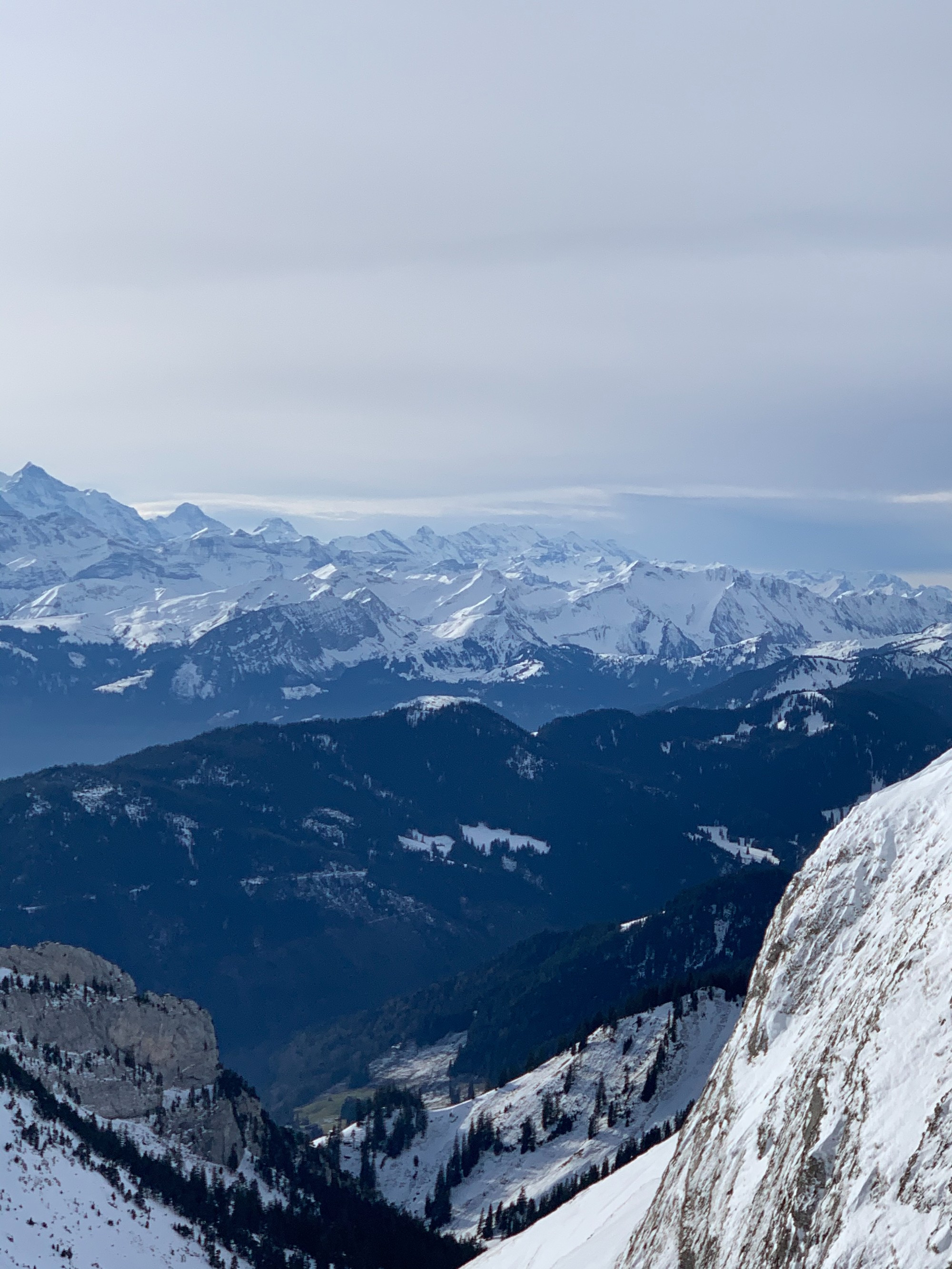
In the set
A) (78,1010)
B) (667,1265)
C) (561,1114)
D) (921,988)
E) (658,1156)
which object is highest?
(921,988)

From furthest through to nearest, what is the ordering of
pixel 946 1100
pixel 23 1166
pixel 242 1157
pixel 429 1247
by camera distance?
pixel 242 1157, pixel 429 1247, pixel 23 1166, pixel 946 1100

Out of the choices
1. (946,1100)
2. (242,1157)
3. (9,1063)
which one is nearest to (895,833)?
(946,1100)

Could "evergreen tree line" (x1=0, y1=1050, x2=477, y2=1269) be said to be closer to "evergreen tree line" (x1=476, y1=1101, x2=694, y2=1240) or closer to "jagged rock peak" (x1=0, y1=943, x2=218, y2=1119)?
"evergreen tree line" (x1=476, y1=1101, x2=694, y2=1240)

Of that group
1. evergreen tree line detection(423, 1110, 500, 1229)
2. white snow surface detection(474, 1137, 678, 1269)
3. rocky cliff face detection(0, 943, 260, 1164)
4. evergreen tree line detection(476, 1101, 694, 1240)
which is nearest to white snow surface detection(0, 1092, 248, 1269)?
rocky cliff face detection(0, 943, 260, 1164)

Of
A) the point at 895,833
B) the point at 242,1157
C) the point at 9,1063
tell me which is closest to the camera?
the point at 895,833

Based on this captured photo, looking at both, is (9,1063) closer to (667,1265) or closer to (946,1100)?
(667,1265)

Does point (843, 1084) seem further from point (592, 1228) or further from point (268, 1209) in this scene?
point (268, 1209)
